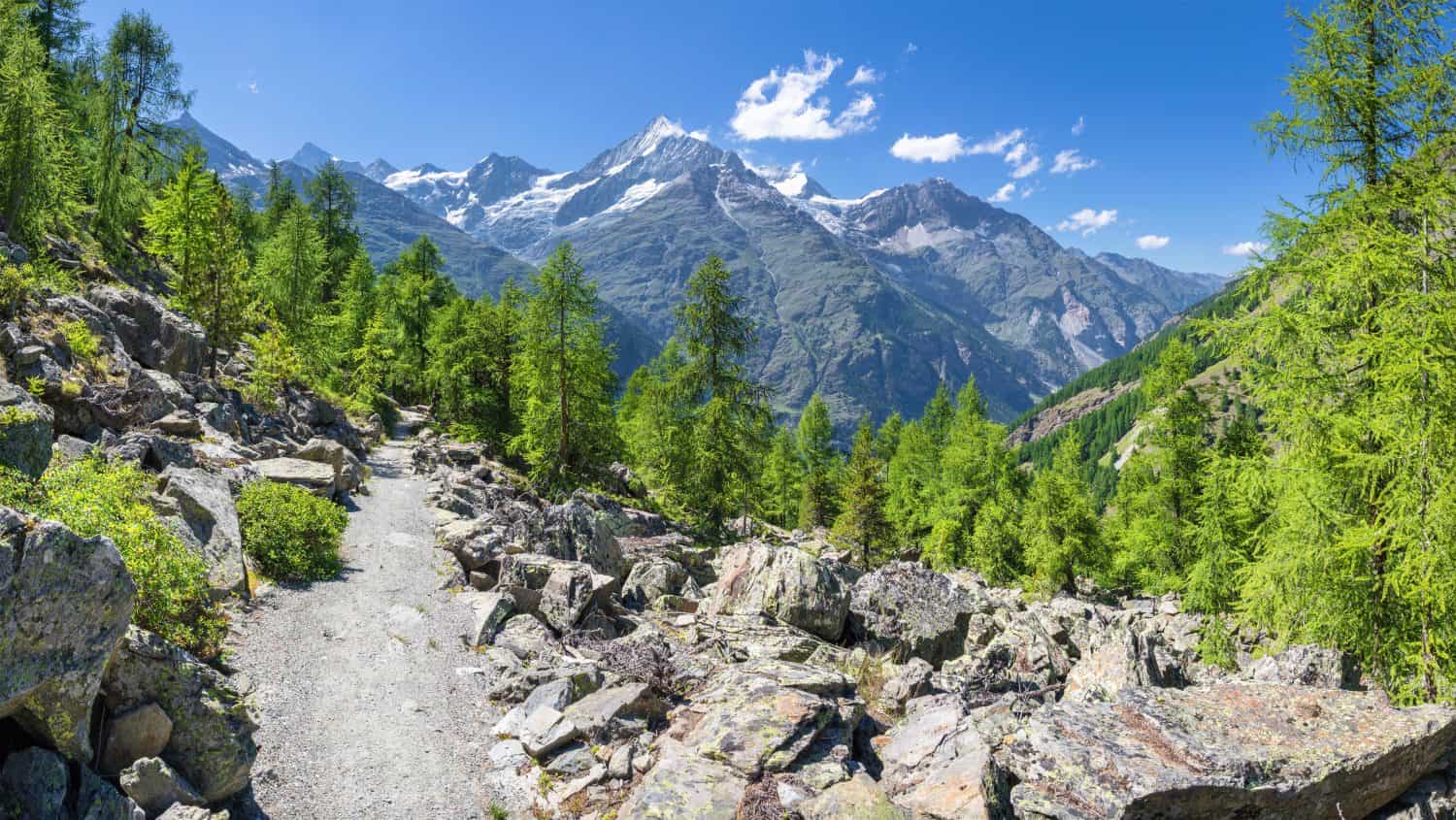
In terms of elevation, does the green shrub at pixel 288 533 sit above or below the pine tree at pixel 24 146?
below

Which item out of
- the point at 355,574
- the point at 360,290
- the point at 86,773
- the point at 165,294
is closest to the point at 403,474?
the point at 355,574

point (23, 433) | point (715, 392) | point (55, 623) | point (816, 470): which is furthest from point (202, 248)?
point (816, 470)

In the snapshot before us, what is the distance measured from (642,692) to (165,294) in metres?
41.1

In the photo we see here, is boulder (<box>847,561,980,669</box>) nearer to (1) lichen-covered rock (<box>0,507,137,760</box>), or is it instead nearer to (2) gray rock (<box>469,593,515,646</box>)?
(2) gray rock (<box>469,593,515,646</box>)

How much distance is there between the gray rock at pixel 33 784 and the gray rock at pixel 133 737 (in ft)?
2.86

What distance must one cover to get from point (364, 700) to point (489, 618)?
3437 mm

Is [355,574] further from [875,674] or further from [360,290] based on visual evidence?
[360,290]

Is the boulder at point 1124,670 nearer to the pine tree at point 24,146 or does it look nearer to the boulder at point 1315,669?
the boulder at point 1315,669

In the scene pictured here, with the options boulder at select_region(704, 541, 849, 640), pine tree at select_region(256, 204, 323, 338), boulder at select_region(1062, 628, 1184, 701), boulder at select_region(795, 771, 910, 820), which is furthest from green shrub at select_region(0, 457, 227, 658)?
pine tree at select_region(256, 204, 323, 338)

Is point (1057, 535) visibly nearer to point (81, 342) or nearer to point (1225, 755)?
point (1225, 755)

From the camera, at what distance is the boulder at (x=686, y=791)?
307 inches

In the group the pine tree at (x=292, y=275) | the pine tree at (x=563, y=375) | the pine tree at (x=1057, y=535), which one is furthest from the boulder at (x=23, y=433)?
the pine tree at (x=1057, y=535)

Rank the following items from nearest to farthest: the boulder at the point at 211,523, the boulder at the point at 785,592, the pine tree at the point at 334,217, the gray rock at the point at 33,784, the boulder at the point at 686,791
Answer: the gray rock at the point at 33,784, the boulder at the point at 686,791, the boulder at the point at 211,523, the boulder at the point at 785,592, the pine tree at the point at 334,217

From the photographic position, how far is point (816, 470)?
204ft
